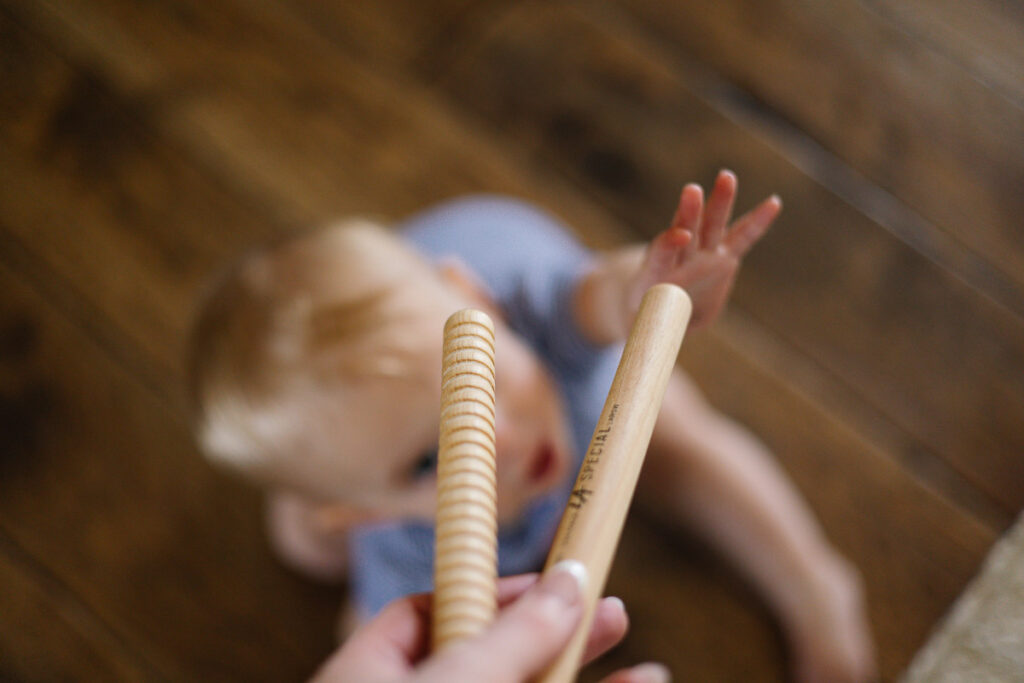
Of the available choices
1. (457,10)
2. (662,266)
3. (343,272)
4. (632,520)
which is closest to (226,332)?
(343,272)

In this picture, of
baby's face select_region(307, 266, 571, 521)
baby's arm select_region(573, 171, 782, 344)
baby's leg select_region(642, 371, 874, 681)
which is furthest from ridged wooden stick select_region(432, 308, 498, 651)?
baby's leg select_region(642, 371, 874, 681)

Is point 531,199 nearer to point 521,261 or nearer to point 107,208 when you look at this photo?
point 521,261

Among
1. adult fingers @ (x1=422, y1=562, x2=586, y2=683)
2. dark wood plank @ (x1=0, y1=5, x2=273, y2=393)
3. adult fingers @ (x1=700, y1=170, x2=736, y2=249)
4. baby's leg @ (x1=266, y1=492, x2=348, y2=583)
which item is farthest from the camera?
dark wood plank @ (x1=0, y1=5, x2=273, y2=393)

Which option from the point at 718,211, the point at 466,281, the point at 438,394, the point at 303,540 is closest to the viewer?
the point at 718,211

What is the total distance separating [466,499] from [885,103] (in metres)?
0.74

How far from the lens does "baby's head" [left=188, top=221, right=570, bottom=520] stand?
0.47 metres

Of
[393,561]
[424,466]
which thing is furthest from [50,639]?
[424,466]

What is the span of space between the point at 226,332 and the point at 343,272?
0.09m

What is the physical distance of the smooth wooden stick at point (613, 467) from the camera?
0.20m

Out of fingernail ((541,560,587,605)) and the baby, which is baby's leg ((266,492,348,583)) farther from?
fingernail ((541,560,587,605))

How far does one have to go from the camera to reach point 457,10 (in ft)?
2.77

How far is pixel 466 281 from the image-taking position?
1.90ft

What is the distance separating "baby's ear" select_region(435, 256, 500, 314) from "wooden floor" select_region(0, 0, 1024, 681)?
0.62ft

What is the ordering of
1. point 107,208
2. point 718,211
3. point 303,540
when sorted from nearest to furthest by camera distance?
1. point 718,211
2. point 303,540
3. point 107,208
